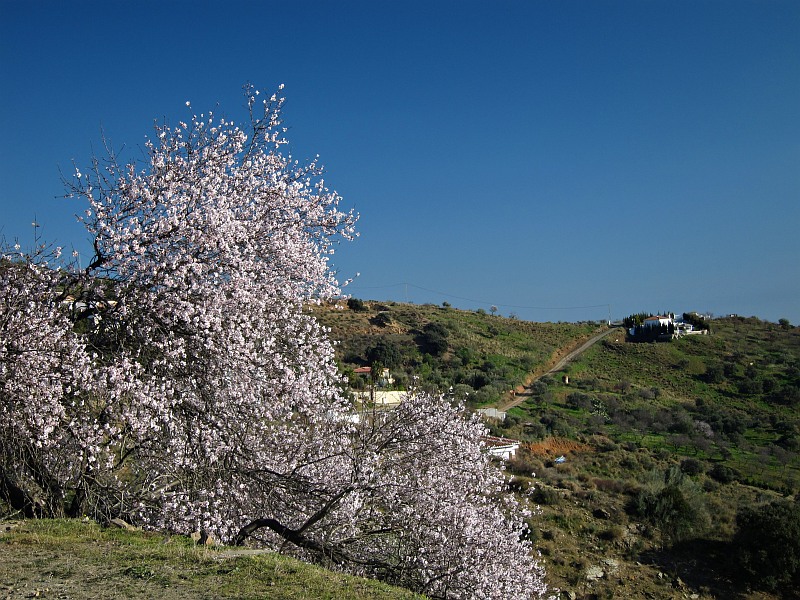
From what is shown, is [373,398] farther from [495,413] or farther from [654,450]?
[495,413]

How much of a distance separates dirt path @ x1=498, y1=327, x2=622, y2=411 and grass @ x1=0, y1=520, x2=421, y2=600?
47.6m

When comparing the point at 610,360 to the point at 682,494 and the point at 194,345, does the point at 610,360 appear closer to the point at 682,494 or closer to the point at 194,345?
the point at 682,494

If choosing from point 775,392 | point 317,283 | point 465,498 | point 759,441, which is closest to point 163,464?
point 317,283

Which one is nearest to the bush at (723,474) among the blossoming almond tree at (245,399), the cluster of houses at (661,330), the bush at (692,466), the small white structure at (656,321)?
the bush at (692,466)

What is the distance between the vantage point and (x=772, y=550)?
2545cm

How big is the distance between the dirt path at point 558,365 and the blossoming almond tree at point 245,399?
1715 inches

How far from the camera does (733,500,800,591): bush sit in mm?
25016

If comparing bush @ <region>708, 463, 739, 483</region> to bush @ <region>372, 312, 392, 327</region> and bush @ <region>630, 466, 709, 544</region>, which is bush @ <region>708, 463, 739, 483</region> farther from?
bush @ <region>372, 312, 392, 327</region>

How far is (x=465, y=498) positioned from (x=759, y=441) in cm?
4368

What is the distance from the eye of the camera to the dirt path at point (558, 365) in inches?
2284

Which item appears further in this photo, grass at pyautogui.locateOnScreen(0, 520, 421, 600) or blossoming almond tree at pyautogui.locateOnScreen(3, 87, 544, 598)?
blossoming almond tree at pyautogui.locateOnScreen(3, 87, 544, 598)

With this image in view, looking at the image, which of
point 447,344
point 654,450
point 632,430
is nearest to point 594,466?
point 654,450

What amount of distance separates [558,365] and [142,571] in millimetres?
72653

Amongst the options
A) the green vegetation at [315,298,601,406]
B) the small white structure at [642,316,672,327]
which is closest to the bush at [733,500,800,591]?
the green vegetation at [315,298,601,406]
